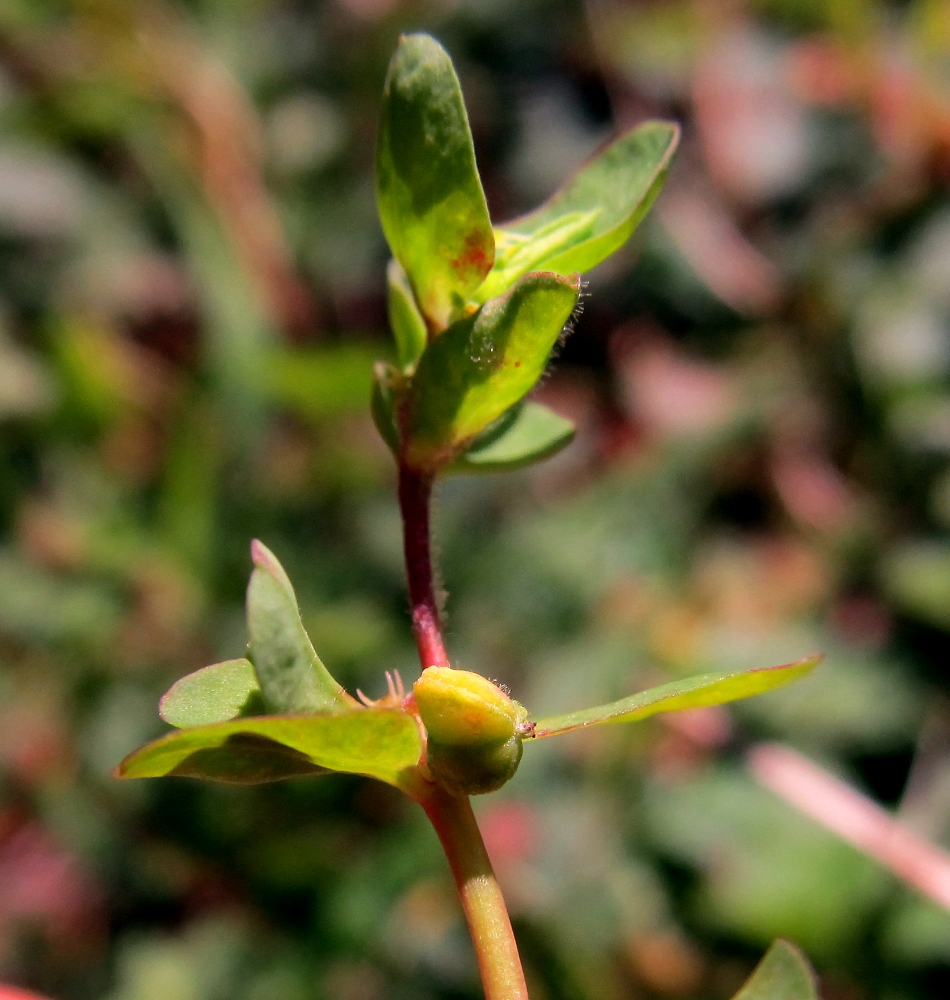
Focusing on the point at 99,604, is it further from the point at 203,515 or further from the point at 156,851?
the point at 156,851

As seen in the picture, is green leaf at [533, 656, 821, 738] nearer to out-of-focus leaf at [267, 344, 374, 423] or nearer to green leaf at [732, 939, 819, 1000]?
green leaf at [732, 939, 819, 1000]

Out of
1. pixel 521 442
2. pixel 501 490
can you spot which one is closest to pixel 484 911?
pixel 521 442

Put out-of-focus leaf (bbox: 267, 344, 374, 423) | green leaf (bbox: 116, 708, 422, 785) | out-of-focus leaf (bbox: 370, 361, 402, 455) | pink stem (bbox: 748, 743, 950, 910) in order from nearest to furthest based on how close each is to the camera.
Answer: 1. green leaf (bbox: 116, 708, 422, 785)
2. out-of-focus leaf (bbox: 370, 361, 402, 455)
3. pink stem (bbox: 748, 743, 950, 910)
4. out-of-focus leaf (bbox: 267, 344, 374, 423)

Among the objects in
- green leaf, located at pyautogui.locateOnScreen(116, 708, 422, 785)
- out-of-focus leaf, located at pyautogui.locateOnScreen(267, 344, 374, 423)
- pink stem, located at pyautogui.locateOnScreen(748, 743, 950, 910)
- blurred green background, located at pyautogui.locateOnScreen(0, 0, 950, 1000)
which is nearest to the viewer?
green leaf, located at pyautogui.locateOnScreen(116, 708, 422, 785)

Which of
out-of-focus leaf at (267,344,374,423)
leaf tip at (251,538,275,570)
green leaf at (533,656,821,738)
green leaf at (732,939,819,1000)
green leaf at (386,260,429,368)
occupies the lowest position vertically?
out-of-focus leaf at (267,344,374,423)

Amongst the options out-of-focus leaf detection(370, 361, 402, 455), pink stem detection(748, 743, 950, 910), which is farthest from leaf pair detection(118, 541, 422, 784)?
pink stem detection(748, 743, 950, 910)

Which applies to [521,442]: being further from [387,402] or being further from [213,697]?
[213,697]

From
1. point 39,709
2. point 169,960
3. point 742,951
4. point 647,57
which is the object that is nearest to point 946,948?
point 742,951
